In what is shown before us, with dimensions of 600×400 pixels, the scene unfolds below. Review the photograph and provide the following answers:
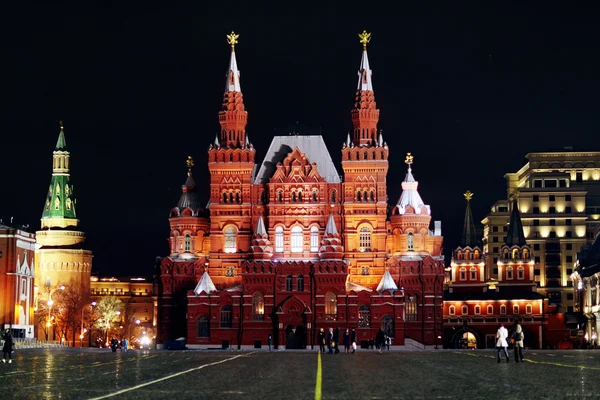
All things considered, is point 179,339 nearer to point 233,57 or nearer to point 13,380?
point 233,57

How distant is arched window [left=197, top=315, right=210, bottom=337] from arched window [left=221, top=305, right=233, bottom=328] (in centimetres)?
188

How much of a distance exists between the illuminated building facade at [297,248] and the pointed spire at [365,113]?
0.12 meters

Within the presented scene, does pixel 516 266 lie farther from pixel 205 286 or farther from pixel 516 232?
pixel 205 286

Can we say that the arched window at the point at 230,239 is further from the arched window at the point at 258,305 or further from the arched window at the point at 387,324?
the arched window at the point at 387,324

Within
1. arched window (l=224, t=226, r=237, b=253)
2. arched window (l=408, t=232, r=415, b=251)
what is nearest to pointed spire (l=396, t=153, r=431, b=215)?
arched window (l=408, t=232, r=415, b=251)

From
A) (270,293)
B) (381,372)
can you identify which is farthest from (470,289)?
(381,372)

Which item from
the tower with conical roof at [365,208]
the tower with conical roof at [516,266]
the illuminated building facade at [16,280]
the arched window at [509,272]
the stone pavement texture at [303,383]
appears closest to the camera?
the stone pavement texture at [303,383]

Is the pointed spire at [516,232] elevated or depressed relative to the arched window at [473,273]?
elevated

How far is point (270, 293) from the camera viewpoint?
126875 mm

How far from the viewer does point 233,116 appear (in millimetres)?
134750

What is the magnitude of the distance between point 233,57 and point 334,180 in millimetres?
20217

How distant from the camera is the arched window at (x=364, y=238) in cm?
13188

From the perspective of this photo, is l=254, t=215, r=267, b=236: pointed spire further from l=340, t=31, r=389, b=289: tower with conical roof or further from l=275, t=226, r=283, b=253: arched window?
l=340, t=31, r=389, b=289: tower with conical roof

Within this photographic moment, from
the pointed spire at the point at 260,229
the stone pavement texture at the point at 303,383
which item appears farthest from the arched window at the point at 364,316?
the stone pavement texture at the point at 303,383
